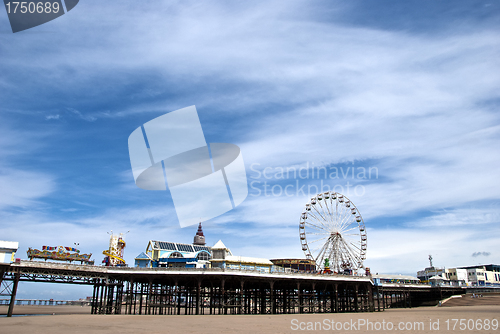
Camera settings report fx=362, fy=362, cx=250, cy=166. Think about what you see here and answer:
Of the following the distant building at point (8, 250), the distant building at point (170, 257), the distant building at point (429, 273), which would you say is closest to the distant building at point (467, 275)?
the distant building at point (429, 273)

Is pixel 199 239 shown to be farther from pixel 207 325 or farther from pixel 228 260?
pixel 207 325

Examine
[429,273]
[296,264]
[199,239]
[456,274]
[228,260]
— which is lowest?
[456,274]

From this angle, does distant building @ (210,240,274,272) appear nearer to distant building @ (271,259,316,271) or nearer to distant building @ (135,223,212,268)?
distant building @ (135,223,212,268)

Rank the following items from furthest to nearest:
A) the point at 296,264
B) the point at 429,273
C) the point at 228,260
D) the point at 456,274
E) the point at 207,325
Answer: the point at 429,273 < the point at 456,274 < the point at 296,264 < the point at 228,260 < the point at 207,325

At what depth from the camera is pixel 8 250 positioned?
43031mm

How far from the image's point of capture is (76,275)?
160ft

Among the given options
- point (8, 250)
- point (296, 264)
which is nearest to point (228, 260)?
point (8, 250)

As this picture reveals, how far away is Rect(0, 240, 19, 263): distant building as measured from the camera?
4266 cm

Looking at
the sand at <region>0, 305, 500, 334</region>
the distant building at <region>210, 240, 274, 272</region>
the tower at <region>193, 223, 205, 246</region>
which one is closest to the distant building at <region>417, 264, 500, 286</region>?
the tower at <region>193, 223, 205, 246</region>

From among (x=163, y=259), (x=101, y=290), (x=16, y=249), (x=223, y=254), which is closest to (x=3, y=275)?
(x=16, y=249)

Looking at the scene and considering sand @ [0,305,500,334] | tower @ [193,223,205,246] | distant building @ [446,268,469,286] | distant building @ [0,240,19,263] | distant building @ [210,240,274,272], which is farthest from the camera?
distant building @ [446,268,469,286]

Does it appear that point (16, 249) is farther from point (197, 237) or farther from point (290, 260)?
point (290, 260)

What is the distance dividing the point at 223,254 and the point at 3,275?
121ft

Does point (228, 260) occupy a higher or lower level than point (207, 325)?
higher
